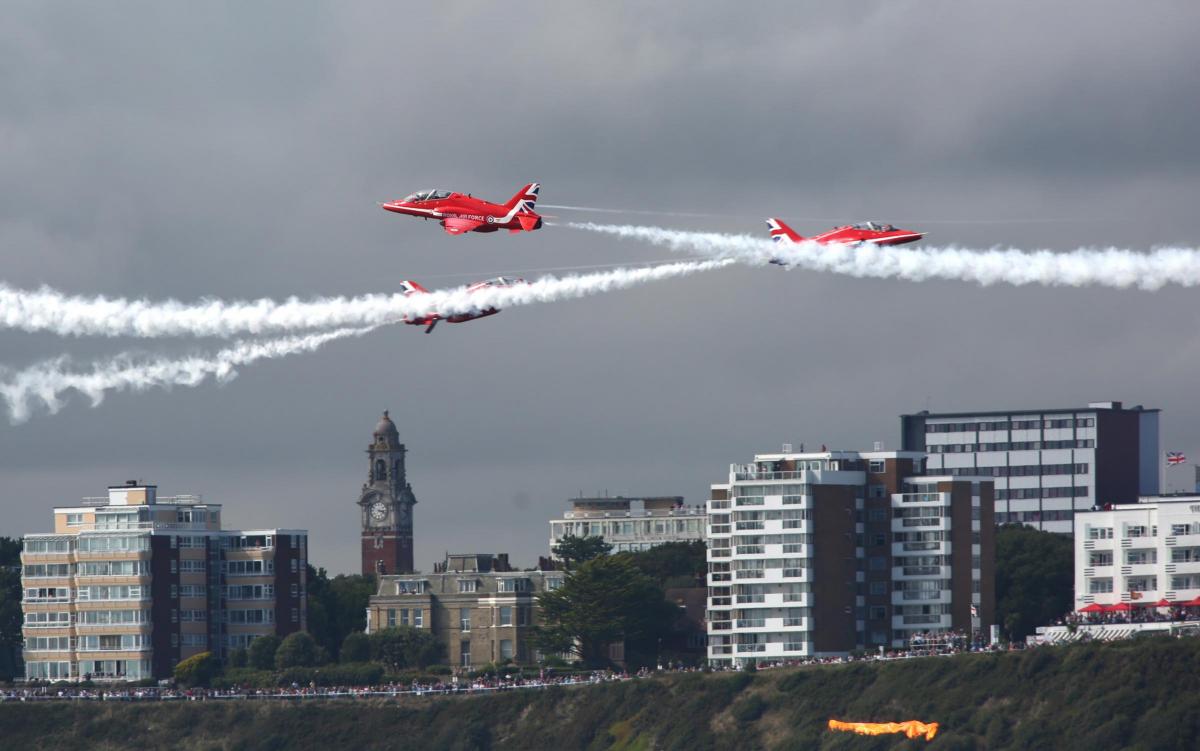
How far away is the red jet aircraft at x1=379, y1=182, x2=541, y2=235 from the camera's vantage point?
141m

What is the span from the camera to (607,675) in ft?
630

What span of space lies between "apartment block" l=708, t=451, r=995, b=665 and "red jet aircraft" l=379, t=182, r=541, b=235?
61.4 m

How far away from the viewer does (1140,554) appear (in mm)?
194875

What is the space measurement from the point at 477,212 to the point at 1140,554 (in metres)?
77.5

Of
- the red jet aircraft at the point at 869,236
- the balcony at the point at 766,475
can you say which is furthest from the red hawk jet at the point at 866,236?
the balcony at the point at 766,475

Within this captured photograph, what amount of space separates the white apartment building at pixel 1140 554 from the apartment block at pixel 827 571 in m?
8.57

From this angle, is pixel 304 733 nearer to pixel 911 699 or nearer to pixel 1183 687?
pixel 911 699

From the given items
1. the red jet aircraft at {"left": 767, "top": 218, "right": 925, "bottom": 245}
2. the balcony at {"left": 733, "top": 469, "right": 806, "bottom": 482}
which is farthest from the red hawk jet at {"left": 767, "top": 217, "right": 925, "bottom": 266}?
the balcony at {"left": 733, "top": 469, "right": 806, "bottom": 482}

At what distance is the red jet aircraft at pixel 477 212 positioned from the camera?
140625 millimetres

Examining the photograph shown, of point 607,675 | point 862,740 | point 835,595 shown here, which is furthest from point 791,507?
point 862,740

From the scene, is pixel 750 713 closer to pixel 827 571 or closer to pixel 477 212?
pixel 827 571

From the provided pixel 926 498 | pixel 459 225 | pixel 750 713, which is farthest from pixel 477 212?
pixel 926 498

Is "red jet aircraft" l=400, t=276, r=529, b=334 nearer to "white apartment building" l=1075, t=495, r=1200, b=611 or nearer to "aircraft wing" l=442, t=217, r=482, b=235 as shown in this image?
"aircraft wing" l=442, t=217, r=482, b=235

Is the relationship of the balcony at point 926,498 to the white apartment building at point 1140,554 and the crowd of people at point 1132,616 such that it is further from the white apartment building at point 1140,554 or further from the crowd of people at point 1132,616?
the crowd of people at point 1132,616
